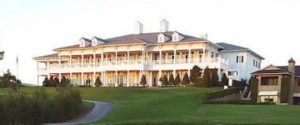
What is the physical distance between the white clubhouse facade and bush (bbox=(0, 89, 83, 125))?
28034 mm

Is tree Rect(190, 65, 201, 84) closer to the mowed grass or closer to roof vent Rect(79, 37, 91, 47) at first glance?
the mowed grass

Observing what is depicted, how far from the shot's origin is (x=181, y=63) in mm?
53250

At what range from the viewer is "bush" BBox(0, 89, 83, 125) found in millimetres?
22672

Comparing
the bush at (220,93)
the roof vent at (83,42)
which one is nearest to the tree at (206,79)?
the bush at (220,93)

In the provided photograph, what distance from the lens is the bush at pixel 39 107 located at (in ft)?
74.4

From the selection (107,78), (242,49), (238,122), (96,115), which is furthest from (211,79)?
(238,122)

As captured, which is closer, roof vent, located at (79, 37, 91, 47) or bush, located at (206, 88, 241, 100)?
bush, located at (206, 88, 241, 100)

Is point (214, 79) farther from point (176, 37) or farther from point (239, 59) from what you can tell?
point (239, 59)

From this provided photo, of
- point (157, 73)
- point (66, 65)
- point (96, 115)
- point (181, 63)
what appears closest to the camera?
point (96, 115)

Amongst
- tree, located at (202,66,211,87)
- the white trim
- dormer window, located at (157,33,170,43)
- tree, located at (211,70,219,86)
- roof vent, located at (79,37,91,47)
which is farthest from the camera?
roof vent, located at (79,37,91,47)

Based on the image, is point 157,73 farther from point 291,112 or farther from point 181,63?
point 291,112

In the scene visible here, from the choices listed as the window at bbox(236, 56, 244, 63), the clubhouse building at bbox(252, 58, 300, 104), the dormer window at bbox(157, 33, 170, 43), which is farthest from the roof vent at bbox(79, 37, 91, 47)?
the clubhouse building at bbox(252, 58, 300, 104)

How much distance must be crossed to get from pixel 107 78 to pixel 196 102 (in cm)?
2858

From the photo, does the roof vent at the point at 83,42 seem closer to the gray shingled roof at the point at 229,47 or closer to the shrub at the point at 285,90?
the gray shingled roof at the point at 229,47
